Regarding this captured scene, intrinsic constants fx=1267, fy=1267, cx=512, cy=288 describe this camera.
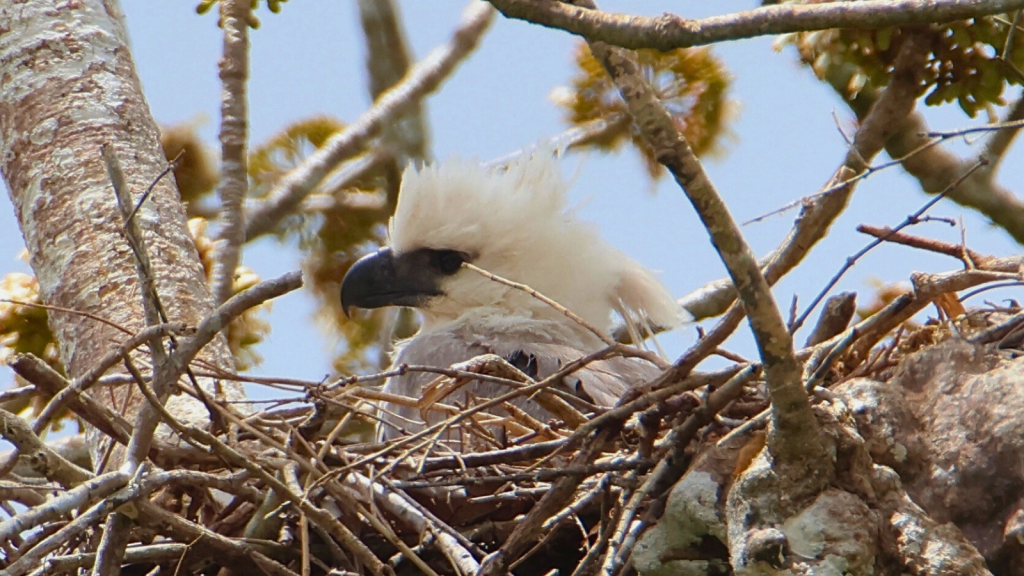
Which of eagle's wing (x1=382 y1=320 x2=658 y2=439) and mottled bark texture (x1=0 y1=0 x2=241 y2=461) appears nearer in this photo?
eagle's wing (x1=382 y1=320 x2=658 y2=439)

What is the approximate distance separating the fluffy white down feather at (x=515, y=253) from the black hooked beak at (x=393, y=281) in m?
0.05

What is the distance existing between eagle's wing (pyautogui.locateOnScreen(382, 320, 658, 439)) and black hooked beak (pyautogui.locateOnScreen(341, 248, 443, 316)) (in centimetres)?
19

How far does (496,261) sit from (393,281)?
1.43 ft

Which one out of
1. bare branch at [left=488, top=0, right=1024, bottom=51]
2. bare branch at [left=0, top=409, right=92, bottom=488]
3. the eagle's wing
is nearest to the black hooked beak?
the eagle's wing

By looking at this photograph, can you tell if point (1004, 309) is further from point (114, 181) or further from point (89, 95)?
point (89, 95)

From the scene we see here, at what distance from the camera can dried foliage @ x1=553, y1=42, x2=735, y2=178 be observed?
684cm

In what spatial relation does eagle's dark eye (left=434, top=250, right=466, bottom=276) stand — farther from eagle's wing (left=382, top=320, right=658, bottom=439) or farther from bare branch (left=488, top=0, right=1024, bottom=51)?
bare branch (left=488, top=0, right=1024, bottom=51)

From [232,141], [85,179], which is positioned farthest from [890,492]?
[232,141]

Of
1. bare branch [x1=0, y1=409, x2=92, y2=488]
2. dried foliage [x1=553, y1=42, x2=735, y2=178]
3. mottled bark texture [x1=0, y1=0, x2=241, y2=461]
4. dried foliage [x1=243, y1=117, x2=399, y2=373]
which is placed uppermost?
dried foliage [x1=553, y1=42, x2=735, y2=178]

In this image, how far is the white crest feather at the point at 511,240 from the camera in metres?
5.12

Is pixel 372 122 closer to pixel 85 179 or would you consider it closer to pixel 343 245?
pixel 343 245

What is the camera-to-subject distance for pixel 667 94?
6.82m

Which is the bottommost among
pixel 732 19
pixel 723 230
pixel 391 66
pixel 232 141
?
pixel 723 230

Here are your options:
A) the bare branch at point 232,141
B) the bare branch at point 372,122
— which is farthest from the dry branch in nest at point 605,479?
the bare branch at point 372,122
